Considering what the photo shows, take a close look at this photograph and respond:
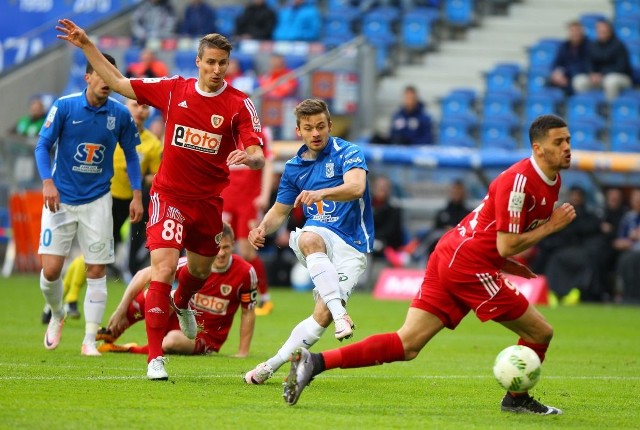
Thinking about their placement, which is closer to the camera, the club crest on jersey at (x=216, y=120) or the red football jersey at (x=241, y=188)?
the club crest on jersey at (x=216, y=120)

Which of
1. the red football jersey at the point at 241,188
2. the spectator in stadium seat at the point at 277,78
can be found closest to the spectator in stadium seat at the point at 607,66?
the spectator in stadium seat at the point at 277,78

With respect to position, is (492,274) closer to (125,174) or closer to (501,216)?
(501,216)

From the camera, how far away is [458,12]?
2677 centimetres

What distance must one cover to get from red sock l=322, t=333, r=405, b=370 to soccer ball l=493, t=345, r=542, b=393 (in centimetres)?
63

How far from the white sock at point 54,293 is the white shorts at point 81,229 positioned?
32cm

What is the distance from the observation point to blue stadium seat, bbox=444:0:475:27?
87.6 feet

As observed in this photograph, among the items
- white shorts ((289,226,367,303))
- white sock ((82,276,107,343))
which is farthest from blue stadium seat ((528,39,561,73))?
white shorts ((289,226,367,303))

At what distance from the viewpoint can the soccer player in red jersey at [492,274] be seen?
736cm

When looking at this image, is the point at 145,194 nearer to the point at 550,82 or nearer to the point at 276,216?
the point at 276,216

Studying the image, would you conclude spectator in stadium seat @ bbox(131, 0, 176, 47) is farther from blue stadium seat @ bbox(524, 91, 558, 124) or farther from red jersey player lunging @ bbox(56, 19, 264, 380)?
red jersey player lunging @ bbox(56, 19, 264, 380)

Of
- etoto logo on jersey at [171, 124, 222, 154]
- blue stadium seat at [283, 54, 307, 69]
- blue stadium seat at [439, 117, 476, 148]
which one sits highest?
blue stadium seat at [283, 54, 307, 69]

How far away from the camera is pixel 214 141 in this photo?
29.2 feet

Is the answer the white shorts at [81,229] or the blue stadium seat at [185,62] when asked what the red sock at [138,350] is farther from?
the blue stadium seat at [185,62]

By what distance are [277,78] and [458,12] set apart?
17.7ft
